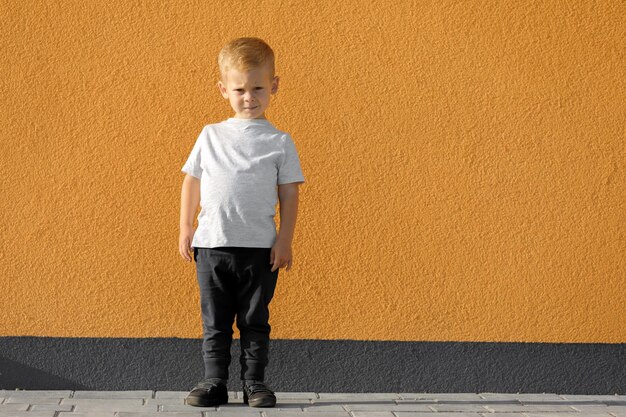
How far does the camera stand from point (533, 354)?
505 cm

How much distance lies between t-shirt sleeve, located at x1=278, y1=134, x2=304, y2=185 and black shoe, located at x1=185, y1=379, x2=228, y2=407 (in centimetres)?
91

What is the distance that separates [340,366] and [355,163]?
3.12 ft

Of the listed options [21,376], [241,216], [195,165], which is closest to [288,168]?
[241,216]

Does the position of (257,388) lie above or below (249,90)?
below

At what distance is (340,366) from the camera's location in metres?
4.98

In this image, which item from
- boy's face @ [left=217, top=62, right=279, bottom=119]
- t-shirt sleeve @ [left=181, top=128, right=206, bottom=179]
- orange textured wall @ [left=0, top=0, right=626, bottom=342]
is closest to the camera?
boy's face @ [left=217, top=62, right=279, bottom=119]

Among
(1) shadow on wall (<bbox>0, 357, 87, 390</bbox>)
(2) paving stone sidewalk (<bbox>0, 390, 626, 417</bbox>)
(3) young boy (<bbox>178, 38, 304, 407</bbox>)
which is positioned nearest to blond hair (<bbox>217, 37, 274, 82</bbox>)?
(3) young boy (<bbox>178, 38, 304, 407</bbox>)

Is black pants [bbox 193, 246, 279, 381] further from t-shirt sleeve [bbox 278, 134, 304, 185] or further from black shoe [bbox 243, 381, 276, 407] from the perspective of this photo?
t-shirt sleeve [bbox 278, 134, 304, 185]

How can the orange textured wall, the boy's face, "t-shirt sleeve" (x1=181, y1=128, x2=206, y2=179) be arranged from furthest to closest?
the orange textured wall, "t-shirt sleeve" (x1=181, y1=128, x2=206, y2=179), the boy's face

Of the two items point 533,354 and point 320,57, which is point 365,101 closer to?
point 320,57

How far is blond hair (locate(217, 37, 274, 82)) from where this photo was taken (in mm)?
4457

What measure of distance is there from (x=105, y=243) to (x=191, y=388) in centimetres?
78

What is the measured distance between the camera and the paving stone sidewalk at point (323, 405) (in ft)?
14.6

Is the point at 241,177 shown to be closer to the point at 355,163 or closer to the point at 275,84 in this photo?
the point at 275,84
